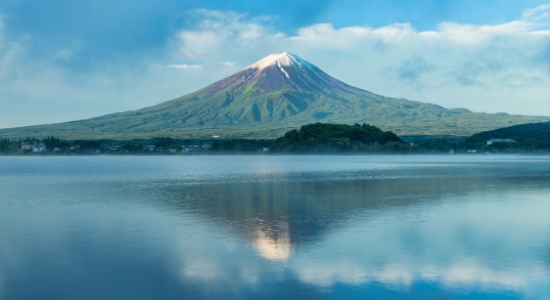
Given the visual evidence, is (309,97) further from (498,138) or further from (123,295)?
(123,295)

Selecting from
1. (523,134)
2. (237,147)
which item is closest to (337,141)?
(237,147)

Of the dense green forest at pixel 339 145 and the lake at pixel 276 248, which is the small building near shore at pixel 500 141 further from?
the lake at pixel 276 248

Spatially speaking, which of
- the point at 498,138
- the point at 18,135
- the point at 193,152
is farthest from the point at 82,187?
the point at 18,135

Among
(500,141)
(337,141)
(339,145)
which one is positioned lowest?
(500,141)

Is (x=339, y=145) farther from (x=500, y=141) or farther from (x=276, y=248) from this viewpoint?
(x=276, y=248)

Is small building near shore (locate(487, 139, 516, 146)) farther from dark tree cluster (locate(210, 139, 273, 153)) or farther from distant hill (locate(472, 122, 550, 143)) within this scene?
dark tree cluster (locate(210, 139, 273, 153))

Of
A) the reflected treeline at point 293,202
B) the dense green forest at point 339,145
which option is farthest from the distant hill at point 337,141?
the reflected treeline at point 293,202
